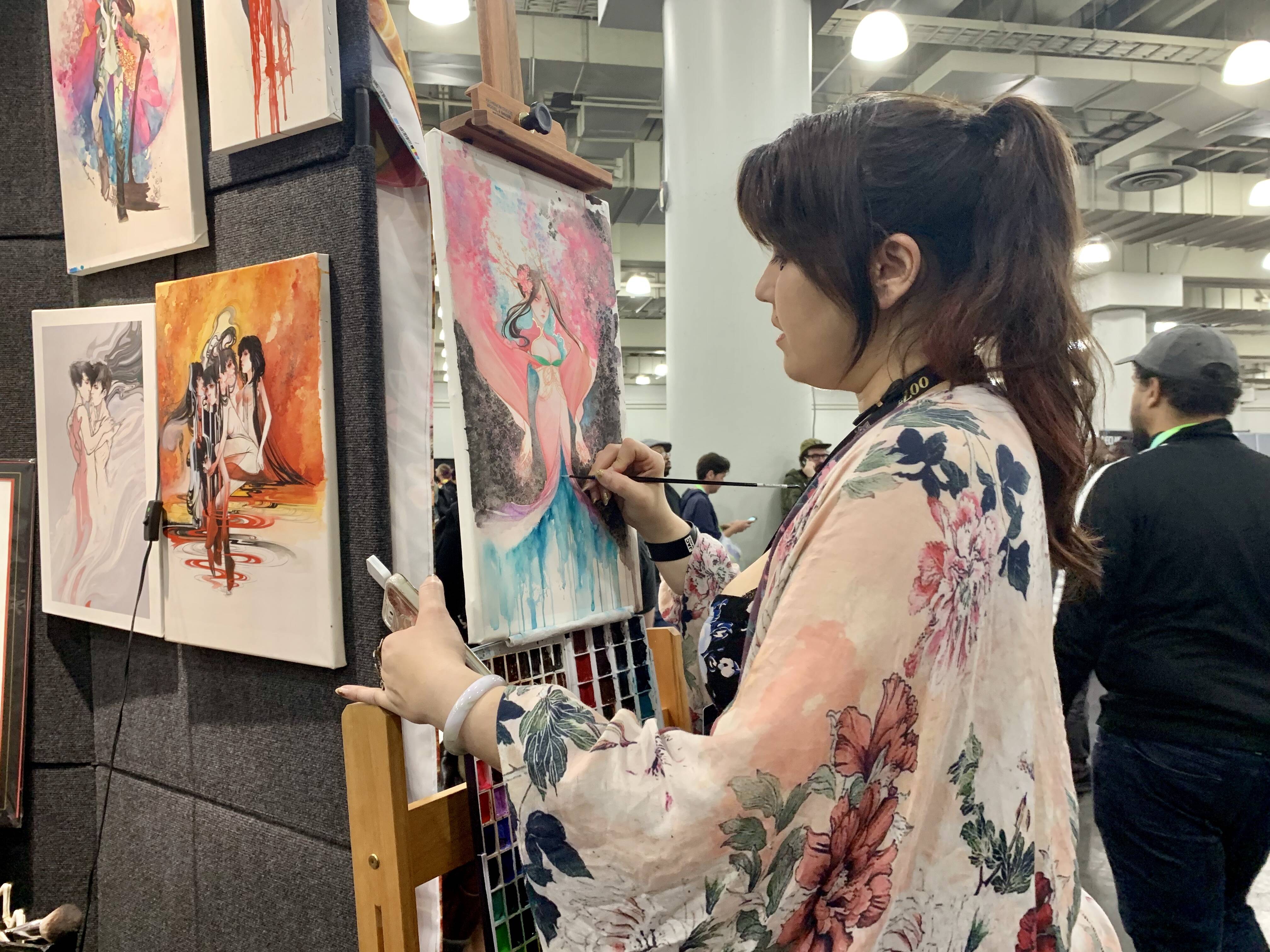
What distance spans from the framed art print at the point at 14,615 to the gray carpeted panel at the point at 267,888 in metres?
0.42

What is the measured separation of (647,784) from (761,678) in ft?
0.35

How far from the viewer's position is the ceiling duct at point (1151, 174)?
5.39 metres

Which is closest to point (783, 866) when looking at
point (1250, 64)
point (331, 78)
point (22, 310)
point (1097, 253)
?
point (331, 78)

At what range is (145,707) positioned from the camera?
134 cm

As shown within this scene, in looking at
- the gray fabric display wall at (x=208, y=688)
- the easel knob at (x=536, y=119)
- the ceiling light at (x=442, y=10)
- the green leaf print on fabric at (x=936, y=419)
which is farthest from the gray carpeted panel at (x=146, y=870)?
the ceiling light at (x=442, y=10)

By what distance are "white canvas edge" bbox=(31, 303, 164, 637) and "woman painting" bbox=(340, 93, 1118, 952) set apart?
68cm

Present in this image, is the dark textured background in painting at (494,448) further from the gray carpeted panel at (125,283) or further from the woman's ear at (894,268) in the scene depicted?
the gray carpeted panel at (125,283)

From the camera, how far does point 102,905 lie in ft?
4.57

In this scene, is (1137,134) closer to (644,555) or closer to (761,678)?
(644,555)

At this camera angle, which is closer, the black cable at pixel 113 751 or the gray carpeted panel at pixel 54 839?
the black cable at pixel 113 751

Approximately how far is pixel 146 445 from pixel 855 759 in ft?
3.65

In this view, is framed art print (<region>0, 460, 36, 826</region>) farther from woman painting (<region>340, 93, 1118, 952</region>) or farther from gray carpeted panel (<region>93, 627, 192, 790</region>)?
woman painting (<region>340, 93, 1118, 952</region>)

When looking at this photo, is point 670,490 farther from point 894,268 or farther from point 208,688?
point 894,268

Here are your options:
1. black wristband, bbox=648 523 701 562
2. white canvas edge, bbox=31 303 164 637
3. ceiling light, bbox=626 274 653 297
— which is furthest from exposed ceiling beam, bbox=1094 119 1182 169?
white canvas edge, bbox=31 303 164 637
